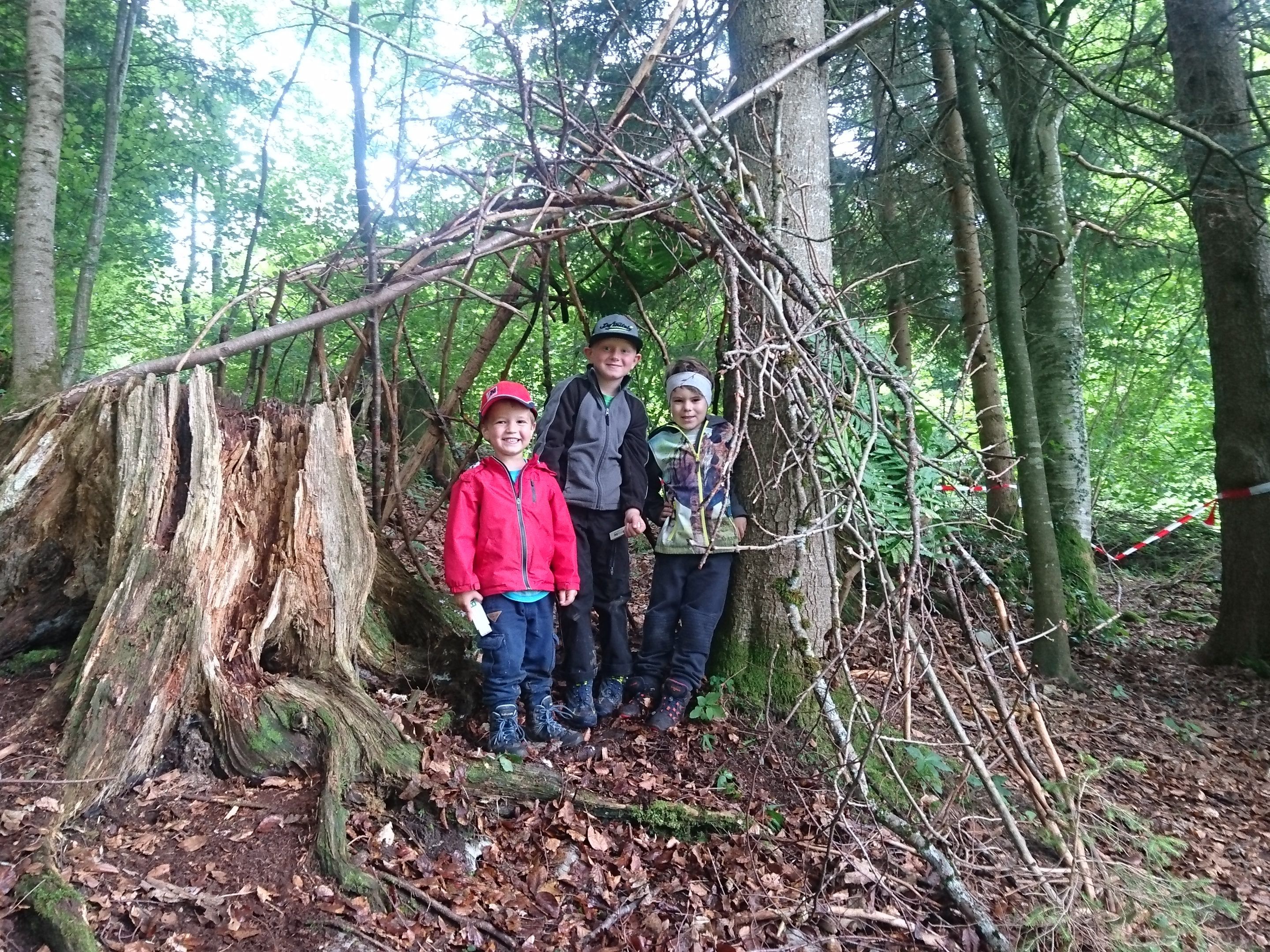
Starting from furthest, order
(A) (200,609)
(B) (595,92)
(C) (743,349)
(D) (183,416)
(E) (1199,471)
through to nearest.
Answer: (E) (1199,471), (B) (595,92), (D) (183,416), (A) (200,609), (C) (743,349)

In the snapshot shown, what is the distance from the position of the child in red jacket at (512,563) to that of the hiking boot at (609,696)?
245mm

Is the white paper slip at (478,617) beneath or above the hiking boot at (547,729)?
above

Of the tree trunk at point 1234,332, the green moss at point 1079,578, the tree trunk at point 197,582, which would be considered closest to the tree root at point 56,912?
the tree trunk at point 197,582

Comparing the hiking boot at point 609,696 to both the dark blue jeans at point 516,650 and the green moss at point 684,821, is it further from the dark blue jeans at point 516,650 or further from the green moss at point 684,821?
the green moss at point 684,821

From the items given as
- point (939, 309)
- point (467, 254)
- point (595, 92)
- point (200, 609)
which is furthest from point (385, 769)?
point (939, 309)

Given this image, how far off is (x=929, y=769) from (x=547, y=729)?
1.79 metres

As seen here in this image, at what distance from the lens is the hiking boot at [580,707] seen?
3543 mm

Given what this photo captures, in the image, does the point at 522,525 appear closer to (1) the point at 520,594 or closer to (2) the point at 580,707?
(1) the point at 520,594

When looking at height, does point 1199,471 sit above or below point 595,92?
below

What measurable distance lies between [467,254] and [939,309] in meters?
→ 7.43

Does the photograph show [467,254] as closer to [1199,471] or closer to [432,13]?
[432,13]

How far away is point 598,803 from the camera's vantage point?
9.86ft

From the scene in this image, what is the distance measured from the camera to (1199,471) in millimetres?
11766

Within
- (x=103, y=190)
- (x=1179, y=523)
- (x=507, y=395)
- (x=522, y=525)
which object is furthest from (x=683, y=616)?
(x=1179, y=523)
